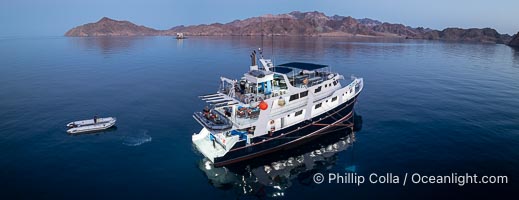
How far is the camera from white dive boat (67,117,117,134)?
41.5 metres

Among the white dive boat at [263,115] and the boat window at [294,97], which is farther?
the boat window at [294,97]

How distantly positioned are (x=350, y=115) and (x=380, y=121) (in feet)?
16.8

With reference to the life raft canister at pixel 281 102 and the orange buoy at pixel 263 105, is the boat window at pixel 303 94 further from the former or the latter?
the orange buoy at pixel 263 105

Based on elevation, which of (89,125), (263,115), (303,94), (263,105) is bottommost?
(89,125)

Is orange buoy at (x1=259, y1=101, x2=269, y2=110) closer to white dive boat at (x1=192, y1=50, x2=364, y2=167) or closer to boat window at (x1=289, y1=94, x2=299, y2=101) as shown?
white dive boat at (x1=192, y1=50, x2=364, y2=167)

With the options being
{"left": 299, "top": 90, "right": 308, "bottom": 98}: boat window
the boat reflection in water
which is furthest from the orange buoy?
{"left": 299, "top": 90, "right": 308, "bottom": 98}: boat window

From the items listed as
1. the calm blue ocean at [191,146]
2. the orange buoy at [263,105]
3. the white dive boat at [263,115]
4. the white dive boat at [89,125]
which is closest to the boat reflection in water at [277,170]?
the calm blue ocean at [191,146]

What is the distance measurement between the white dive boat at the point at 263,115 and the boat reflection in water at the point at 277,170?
1027mm

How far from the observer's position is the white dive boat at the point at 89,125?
4153 cm

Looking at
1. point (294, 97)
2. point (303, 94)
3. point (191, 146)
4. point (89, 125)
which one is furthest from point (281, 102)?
point (89, 125)

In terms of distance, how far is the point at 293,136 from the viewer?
3578 centimetres

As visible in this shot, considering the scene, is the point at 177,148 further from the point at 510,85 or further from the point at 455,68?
the point at 455,68

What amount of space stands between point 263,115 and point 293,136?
579 cm

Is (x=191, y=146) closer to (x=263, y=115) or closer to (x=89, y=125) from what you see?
(x=263, y=115)
